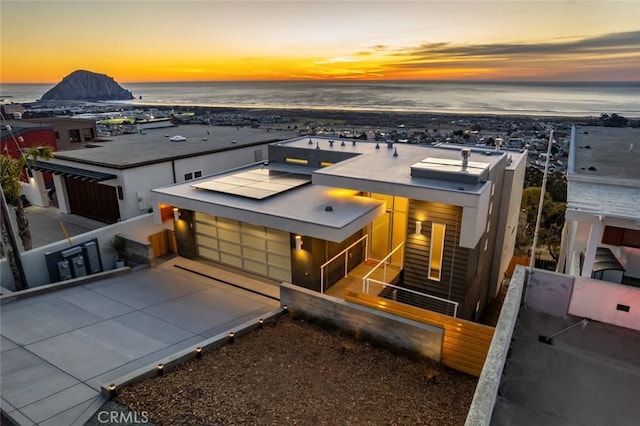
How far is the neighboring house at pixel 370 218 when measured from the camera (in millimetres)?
11492

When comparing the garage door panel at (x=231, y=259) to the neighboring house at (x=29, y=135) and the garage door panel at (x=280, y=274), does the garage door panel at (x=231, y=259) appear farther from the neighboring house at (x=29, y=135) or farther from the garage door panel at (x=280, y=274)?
the neighboring house at (x=29, y=135)

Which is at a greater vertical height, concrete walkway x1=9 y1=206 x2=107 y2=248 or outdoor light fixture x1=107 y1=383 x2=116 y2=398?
outdoor light fixture x1=107 y1=383 x2=116 y2=398

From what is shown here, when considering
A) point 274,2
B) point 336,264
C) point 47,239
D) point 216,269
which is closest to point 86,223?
point 47,239

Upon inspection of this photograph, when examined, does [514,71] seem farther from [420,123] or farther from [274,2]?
[274,2]

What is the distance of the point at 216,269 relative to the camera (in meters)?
14.5

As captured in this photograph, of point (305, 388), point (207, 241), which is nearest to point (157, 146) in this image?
point (207, 241)

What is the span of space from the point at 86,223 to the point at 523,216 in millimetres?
30482

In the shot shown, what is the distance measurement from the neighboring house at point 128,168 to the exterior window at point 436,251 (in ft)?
44.1

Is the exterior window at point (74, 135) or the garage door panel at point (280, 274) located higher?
the exterior window at point (74, 135)

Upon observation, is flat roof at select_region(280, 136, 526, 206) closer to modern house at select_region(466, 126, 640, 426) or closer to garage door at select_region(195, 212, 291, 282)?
garage door at select_region(195, 212, 291, 282)

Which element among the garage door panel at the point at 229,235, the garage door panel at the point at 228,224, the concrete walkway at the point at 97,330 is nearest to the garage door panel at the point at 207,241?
the garage door panel at the point at 229,235

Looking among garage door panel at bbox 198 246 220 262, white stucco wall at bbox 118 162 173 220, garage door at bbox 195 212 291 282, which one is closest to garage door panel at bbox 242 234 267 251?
garage door at bbox 195 212 291 282

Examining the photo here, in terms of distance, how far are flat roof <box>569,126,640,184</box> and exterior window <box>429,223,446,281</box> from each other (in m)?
3.97

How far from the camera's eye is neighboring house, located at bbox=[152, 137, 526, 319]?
11.5 meters
